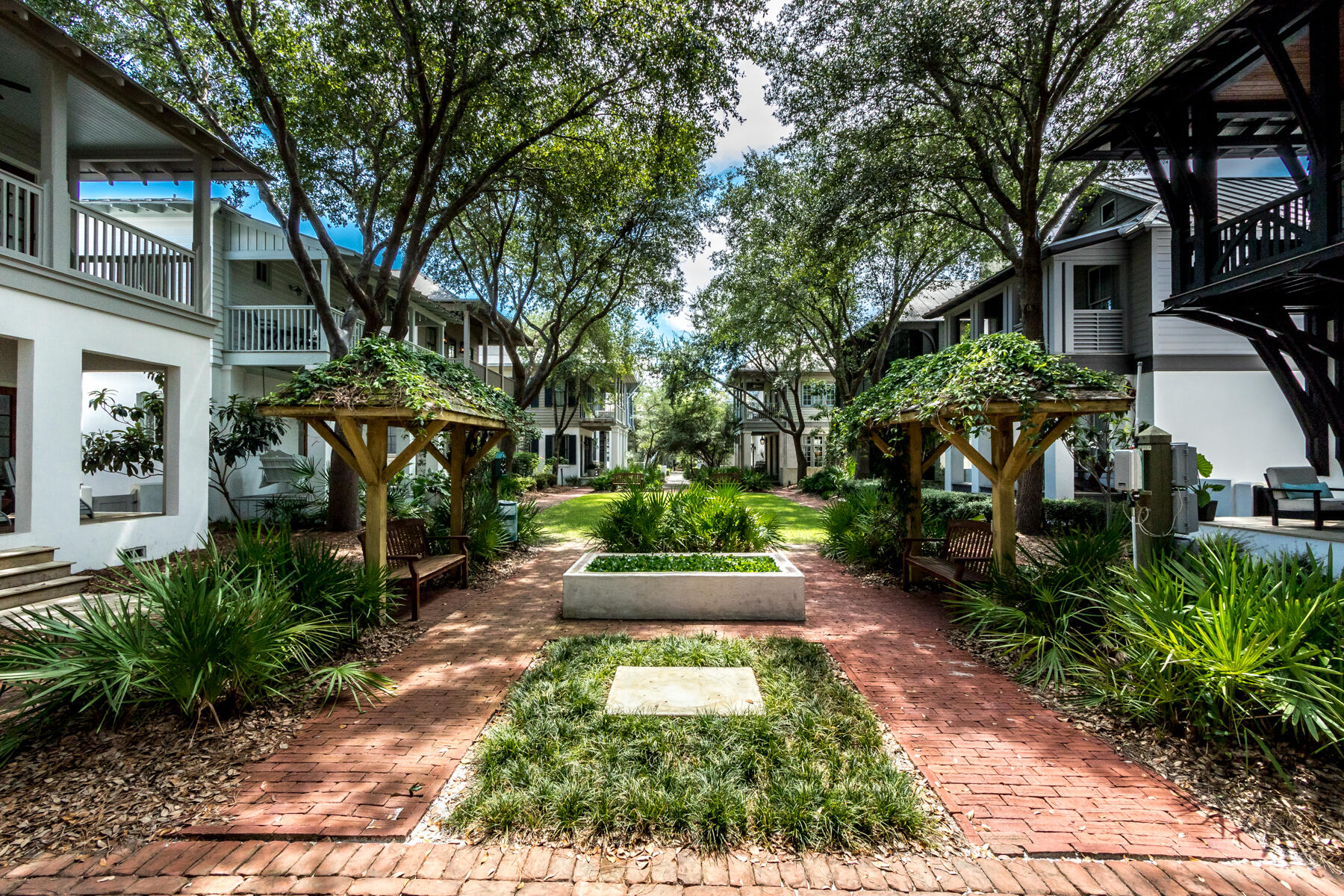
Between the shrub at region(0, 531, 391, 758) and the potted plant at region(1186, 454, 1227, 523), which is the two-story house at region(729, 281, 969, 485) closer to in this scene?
the potted plant at region(1186, 454, 1227, 523)

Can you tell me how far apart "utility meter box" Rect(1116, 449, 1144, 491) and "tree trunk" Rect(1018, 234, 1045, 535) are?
14.8ft

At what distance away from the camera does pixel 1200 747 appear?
12.1 ft

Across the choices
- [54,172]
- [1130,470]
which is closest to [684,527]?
[1130,470]

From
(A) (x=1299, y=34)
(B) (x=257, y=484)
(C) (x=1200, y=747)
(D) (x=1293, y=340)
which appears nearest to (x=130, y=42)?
(B) (x=257, y=484)

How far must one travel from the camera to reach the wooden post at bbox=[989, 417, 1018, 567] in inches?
263

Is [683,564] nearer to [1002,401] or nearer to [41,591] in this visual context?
[1002,401]

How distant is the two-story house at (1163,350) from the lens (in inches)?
515

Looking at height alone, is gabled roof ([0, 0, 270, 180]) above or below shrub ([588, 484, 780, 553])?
above

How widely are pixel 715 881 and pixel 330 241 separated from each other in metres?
11.1

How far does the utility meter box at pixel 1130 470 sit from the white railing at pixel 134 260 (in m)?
12.2

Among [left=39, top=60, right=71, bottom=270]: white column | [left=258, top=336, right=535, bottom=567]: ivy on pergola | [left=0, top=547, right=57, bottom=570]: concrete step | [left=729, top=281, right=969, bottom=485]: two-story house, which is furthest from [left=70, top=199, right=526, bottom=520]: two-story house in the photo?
[left=729, top=281, right=969, bottom=485]: two-story house

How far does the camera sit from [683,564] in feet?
24.5

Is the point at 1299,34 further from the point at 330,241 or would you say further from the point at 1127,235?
the point at 330,241

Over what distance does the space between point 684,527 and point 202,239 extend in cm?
889
